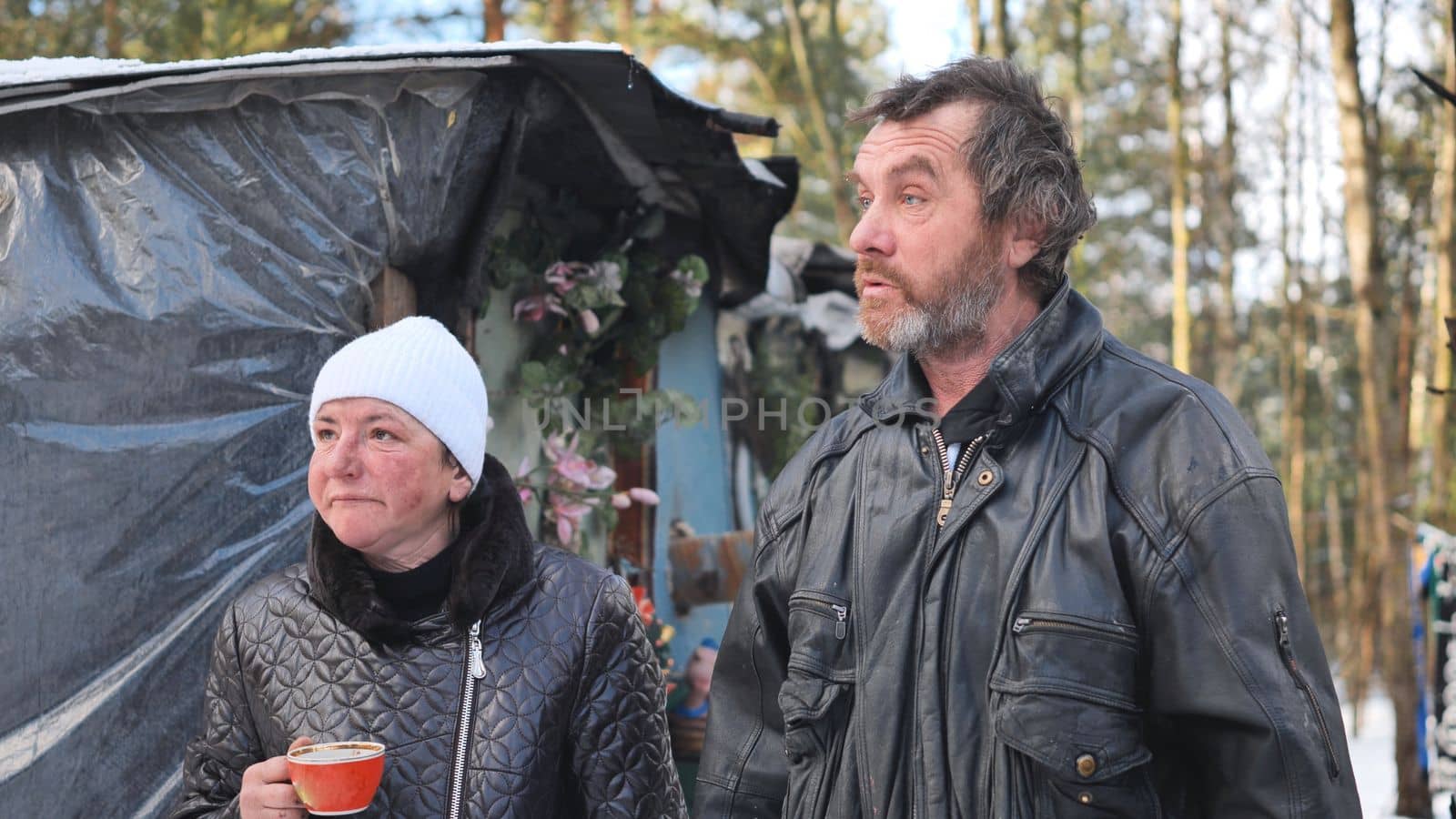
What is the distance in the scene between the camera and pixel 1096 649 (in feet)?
6.42

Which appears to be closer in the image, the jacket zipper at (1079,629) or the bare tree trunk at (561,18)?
the jacket zipper at (1079,629)

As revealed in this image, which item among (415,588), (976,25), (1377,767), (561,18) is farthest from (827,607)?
(1377,767)

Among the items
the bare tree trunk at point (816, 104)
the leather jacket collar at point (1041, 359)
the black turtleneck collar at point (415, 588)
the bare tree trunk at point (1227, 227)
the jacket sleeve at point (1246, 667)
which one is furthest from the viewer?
the bare tree trunk at point (1227, 227)

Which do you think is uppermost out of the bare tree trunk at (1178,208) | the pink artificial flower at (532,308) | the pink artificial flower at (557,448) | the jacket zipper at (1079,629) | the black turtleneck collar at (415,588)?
the bare tree trunk at (1178,208)

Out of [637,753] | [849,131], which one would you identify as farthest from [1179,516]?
[849,131]

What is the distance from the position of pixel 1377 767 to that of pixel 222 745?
1505 centimetres

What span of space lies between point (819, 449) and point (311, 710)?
3.65 feet

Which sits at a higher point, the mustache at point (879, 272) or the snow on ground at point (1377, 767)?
the mustache at point (879, 272)

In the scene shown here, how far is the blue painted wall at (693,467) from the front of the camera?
722 cm

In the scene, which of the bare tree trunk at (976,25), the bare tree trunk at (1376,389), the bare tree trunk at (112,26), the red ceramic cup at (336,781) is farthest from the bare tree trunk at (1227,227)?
the red ceramic cup at (336,781)

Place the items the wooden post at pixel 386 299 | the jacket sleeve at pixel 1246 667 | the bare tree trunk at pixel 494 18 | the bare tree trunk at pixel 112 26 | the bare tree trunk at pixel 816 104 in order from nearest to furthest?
1. the jacket sleeve at pixel 1246 667
2. the wooden post at pixel 386 299
3. the bare tree trunk at pixel 112 26
4. the bare tree trunk at pixel 494 18
5. the bare tree trunk at pixel 816 104

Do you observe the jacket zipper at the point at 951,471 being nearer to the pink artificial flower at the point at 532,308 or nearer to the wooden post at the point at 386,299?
the wooden post at the point at 386,299

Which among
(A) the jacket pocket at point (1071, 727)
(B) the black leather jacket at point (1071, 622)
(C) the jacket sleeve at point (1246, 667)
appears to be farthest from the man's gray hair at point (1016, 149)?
(A) the jacket pocket at point (1071, 727)

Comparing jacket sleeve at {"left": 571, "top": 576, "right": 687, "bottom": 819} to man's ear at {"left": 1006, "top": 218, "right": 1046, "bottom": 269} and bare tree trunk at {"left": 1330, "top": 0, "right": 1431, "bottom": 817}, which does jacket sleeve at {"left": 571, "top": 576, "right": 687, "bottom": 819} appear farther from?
bare tree trunk at {"left": 1330, "top": 0, "right": 1431, "bottom": 817}
